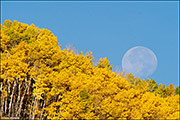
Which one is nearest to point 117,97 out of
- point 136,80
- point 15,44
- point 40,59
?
point 40,59

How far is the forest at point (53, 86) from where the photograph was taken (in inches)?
1834

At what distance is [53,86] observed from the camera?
49188mm

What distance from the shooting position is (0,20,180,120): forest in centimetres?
4659

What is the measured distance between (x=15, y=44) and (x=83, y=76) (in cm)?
1288

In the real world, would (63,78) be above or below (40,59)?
below

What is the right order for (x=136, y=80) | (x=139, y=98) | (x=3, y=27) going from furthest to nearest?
1. (x=136, y=80)
2. (x=139, y=98)
3. (x=3, y=27)

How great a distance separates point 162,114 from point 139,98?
20.7ft

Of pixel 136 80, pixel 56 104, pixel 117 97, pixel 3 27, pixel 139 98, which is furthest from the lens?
pixel 136 80

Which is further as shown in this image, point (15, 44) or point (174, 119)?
point (174, 119)

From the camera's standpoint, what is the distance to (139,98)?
6047 centimetres

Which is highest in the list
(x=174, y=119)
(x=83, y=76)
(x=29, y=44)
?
(x=29, y=44)

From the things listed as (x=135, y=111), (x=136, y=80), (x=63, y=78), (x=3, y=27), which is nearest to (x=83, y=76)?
(x=63, y=78)

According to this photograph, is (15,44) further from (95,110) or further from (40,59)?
(95,110)

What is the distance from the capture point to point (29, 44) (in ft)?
163
